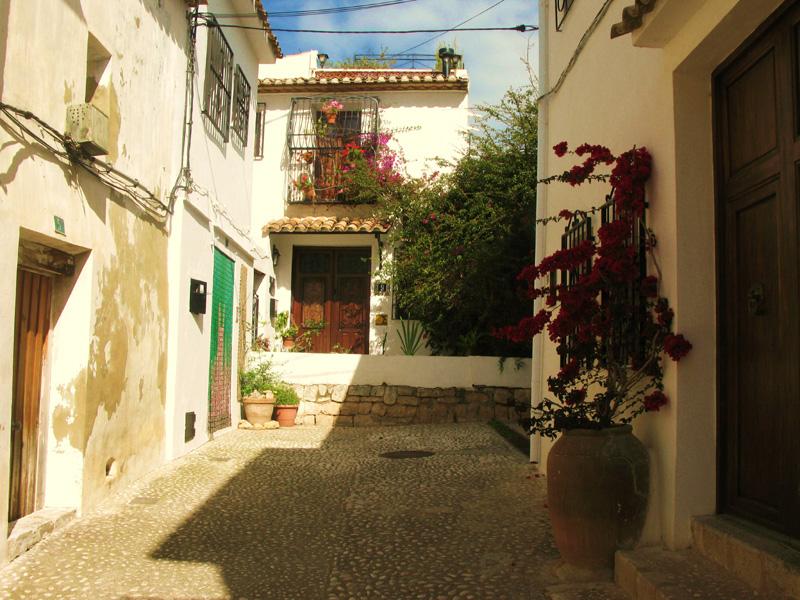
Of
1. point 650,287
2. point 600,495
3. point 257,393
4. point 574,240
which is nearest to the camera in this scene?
point 600,495

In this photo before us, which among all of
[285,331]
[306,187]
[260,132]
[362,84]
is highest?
[362,84]

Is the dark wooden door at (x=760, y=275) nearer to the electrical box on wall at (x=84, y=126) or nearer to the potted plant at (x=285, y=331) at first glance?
the electrical box on wall at (x=84, y=126)

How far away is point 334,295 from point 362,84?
13.4ft

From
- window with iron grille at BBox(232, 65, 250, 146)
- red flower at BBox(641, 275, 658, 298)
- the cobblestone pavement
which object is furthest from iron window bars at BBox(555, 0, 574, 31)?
window with iron grille at BBox(232, 65, 250, 146)

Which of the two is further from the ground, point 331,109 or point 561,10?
point 331,109

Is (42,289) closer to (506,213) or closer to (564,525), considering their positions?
(564,525)

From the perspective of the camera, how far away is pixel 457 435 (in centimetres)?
915

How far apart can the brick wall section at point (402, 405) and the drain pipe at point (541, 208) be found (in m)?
3.66

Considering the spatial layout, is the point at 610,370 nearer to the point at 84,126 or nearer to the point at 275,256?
the point at 84,126

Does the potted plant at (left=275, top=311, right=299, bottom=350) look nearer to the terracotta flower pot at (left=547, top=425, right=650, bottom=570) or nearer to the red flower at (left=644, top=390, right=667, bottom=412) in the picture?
the terracotta flower pot at (left=547, top=425, right=650, bottom=570)

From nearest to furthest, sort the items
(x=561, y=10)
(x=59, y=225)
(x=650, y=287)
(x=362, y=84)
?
(x=650, y=287) → (x=59, y=225) → (x=561, y=10) → (x=362, y=84)

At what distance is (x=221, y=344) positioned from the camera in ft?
30.0

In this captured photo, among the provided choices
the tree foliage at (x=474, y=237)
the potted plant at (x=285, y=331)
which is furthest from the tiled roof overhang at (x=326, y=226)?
the potted plant at (x=285, y=331)

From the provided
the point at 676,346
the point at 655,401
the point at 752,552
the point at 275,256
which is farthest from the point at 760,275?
the point at 275,256
